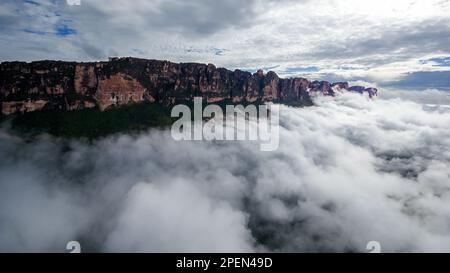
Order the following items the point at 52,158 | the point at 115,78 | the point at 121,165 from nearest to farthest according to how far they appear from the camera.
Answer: the point at 52,158, the point at 121,165, the point at 115,78

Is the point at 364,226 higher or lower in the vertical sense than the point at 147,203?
lower

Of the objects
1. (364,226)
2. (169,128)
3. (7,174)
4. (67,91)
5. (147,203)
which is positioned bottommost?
(364,226)

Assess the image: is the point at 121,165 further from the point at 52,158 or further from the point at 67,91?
the point at 67,91

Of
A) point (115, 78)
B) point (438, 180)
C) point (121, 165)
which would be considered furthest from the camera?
point (115, 78)

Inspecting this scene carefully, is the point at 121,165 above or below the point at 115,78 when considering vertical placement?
below
